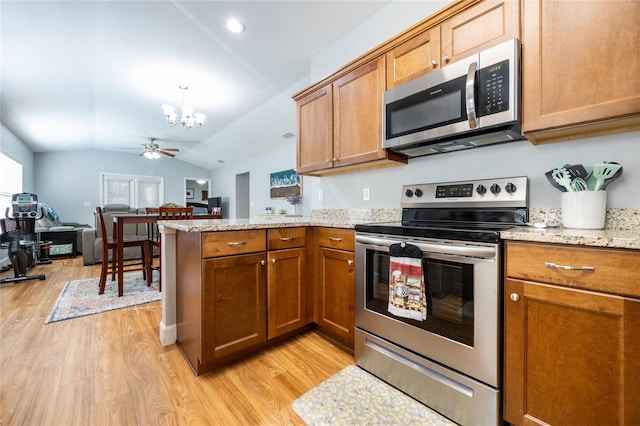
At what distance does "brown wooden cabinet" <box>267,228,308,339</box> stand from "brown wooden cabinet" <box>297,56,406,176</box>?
702mm

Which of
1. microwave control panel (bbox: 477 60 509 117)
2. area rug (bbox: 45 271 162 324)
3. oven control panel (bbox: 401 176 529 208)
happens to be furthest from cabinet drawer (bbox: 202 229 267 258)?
area rug (bbox: 45 271 162 324)

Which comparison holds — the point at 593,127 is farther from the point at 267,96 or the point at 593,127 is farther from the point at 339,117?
the point at 267,96

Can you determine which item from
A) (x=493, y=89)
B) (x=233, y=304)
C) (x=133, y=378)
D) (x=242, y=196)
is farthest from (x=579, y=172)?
(x=242, y=196)

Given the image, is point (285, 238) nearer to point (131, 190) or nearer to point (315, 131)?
point (315, 131)

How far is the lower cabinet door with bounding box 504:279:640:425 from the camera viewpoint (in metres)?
0.89

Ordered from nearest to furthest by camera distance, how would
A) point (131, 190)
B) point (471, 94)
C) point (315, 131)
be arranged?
point (471, 94) → point (315, 131) → point (131, 190)

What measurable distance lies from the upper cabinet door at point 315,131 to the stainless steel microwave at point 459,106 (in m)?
0.58

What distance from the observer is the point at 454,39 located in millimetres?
1530

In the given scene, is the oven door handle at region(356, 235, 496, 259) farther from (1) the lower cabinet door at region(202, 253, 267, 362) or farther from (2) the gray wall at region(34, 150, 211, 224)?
(2) the gray wall at region(34, 150, 211, 224)

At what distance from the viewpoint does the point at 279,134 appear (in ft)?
18.4

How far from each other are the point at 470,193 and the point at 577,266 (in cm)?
75

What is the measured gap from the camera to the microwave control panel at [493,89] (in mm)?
1303

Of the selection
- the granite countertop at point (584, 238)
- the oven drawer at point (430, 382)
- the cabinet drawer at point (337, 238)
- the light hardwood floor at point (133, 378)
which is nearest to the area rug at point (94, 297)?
the light hardwood floor at point (133, 378)

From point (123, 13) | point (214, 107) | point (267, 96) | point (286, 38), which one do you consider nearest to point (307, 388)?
point (286, 38)
